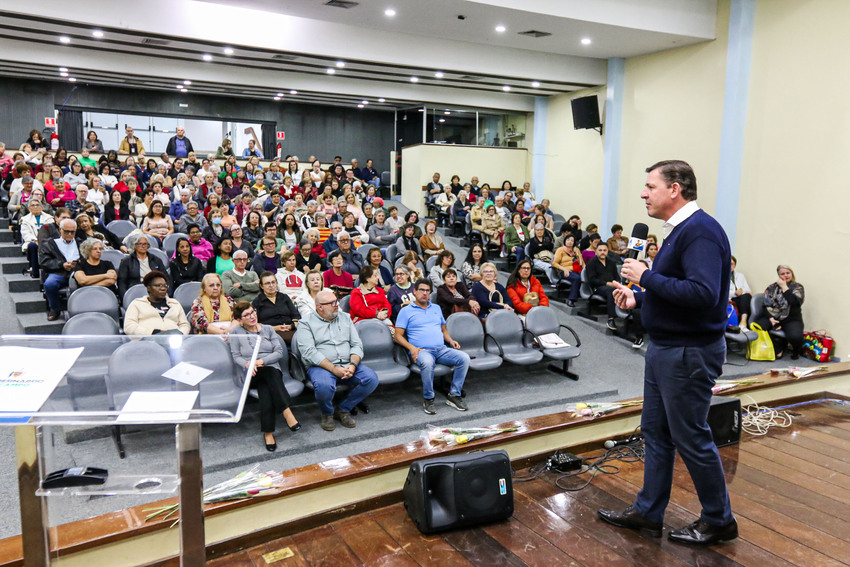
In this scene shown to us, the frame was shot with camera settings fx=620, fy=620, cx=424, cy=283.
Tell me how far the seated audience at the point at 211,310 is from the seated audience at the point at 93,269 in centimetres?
103

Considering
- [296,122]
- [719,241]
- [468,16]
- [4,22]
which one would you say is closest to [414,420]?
[719,241]

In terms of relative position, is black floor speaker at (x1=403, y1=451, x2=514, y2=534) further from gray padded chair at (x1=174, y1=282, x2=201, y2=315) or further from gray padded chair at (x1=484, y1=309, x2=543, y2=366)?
gray padded chair at (x1=174, y1=282, x2=201, y2=315)

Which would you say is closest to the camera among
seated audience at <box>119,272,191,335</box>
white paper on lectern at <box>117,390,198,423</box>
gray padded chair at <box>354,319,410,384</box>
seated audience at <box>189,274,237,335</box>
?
white paper on lectern at <box>117,390,198,423</box>

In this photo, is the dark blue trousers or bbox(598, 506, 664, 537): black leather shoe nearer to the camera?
the dark blue trousers

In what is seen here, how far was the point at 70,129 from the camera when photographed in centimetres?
1262

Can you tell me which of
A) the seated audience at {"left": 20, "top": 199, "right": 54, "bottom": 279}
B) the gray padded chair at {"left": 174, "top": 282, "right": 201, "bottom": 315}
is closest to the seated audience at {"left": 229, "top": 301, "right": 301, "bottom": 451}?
the gray padded chair at {"left": 174, "top": 282, "right": 201, "bottom": 315}

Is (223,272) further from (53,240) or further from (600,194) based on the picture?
(600,194)

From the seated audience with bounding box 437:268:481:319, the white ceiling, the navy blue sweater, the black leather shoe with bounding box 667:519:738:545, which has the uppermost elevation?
the white ceiling

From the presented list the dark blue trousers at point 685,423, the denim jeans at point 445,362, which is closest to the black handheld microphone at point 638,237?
the dark blue trousers at point 685,423

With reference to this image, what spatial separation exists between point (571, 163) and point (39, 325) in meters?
8.51

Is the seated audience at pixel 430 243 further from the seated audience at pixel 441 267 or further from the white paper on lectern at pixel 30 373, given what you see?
the white paper on lectern at pixel 30 373

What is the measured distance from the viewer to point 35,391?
58.5 inches

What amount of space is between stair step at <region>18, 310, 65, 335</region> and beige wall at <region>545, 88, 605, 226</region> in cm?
784

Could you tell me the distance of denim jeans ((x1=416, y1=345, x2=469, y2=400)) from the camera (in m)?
4.58
